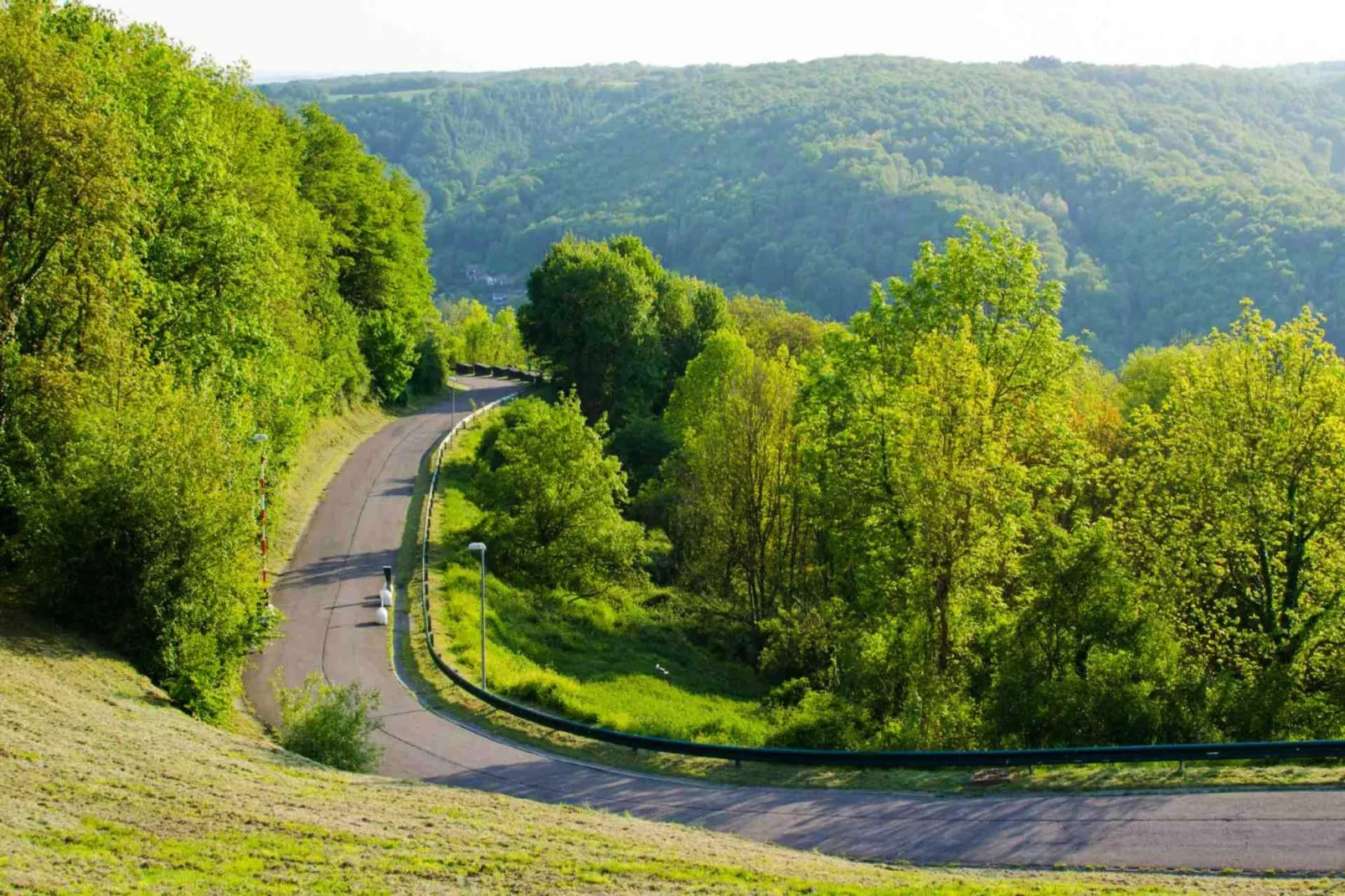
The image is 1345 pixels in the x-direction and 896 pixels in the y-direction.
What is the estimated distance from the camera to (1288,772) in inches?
880

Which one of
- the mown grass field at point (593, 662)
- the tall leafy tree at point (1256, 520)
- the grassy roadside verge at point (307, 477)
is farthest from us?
the grassy roadside verge at point (307, 477)

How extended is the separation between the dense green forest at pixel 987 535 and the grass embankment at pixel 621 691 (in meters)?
1.08

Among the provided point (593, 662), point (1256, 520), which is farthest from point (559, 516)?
point (1256, 520)

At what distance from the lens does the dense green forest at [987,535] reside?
86.9ft

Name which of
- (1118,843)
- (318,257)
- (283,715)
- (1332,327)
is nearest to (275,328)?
(318,257)

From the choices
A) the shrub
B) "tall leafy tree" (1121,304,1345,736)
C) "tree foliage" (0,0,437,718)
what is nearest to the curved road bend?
the shrub

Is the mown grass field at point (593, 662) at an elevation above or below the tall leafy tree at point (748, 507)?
below

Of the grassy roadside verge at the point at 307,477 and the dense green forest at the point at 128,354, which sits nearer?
the dense green forest at the point at 128,354

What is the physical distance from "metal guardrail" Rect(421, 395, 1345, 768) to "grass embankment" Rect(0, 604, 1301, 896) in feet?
15.0

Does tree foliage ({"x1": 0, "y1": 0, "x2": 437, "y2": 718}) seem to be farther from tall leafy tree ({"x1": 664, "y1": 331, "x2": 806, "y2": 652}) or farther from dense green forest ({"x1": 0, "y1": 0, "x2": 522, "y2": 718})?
tall leafy tree ({"x1": 664, "y1": 331, "x2": 806, "y2": 652})

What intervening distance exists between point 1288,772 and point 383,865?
52.8 feet

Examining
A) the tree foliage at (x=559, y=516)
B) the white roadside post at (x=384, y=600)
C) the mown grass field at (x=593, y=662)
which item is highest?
the tree foliage at (x=559, y=516)

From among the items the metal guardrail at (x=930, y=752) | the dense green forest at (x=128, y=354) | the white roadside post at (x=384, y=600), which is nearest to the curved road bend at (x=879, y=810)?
the white roadside post at (x=384, y=600)

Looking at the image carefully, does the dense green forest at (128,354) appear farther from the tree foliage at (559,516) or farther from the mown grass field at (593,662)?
the tree foliage at (559,516)
